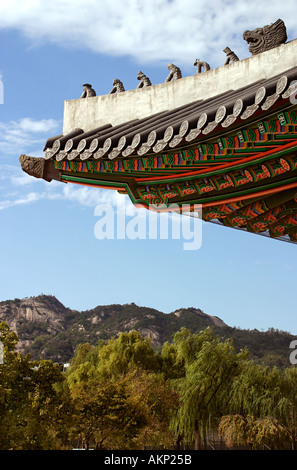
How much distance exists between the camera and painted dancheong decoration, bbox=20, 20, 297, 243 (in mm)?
4371

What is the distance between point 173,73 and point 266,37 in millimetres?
1452

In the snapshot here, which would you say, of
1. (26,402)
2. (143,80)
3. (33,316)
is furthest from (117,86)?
(33,316)

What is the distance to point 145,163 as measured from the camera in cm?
553

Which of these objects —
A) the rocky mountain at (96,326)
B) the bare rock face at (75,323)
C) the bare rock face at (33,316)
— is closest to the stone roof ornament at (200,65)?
the rocky mountain at (96,326)

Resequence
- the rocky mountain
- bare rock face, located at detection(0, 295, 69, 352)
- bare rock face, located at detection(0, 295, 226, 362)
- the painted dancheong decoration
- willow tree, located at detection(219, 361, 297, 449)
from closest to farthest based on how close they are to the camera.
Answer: the painted dancheong decoration
willow tree, located at detection(219, 361, 297, 449)
the rocky mountain
bare rock face, located at detection(0, 295, 226, 362)
bare rock face, located at detection(0, 295, 69, 352)

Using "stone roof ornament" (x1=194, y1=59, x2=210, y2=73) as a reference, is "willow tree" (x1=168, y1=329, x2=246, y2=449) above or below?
below

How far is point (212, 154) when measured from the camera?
4984 mm

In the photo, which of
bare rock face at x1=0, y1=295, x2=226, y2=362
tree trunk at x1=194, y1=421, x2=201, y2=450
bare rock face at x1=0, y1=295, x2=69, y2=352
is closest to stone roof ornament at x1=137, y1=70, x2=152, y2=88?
tree trunk at x1=194, y1=421, x2=201, y2=450

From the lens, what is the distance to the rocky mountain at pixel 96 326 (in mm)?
57438

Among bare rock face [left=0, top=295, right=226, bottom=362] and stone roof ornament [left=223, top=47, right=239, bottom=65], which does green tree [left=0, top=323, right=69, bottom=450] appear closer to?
stone roof ornament [left=223, top=47, right=239, bottom=65]

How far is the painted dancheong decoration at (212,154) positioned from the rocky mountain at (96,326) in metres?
48.6

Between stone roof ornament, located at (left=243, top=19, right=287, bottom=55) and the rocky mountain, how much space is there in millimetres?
49073
